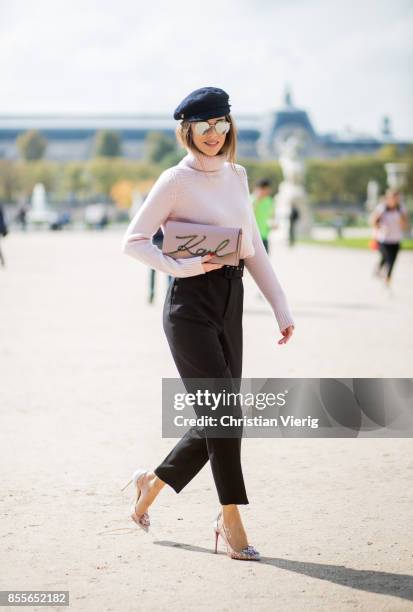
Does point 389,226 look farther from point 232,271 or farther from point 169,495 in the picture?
point 232,271

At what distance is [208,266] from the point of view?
133 inches

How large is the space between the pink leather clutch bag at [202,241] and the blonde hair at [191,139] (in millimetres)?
236

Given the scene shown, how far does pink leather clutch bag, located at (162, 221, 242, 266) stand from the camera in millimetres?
3355

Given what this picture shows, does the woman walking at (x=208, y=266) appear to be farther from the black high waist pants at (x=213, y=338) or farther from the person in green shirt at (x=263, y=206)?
the person in green shirt at (x=263, y=206)

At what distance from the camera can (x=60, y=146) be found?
13988cm

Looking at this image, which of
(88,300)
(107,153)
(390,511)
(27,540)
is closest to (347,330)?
(88,300)

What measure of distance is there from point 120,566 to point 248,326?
6.60m

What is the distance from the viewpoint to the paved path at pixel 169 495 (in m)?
3.18

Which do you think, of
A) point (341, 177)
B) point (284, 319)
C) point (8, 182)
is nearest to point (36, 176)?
point (8, 182)

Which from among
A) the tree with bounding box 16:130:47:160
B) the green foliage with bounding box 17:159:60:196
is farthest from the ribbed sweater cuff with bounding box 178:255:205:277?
the tree with bounding box 16:130:47:160

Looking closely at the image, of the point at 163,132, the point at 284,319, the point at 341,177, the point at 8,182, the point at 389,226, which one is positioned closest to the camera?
the point at 284,319

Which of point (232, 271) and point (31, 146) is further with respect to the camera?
point (31, 146)

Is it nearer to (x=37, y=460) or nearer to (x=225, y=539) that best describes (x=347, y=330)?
(x=37, y=460)

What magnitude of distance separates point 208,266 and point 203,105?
464mm
